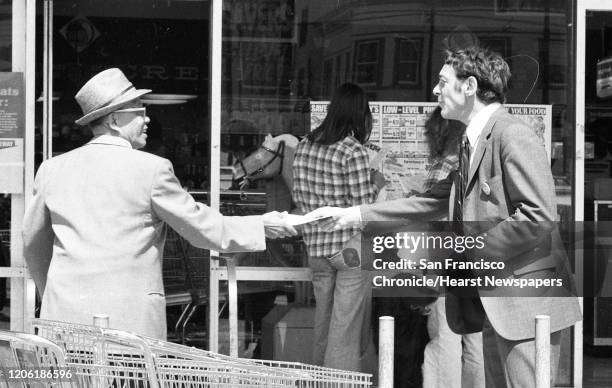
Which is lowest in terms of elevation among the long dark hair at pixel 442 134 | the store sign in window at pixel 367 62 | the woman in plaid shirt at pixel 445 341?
the woman in plaid shirt at pixel 445 341

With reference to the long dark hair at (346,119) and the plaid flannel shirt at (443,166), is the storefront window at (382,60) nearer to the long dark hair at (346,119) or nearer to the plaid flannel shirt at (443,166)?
the long dark hair at (346,119)

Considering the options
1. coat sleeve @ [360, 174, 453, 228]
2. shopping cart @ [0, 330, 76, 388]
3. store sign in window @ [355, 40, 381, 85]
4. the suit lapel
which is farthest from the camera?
store sign in window @ [355, 40, 381, 85]

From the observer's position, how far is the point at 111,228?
4688 millimetres

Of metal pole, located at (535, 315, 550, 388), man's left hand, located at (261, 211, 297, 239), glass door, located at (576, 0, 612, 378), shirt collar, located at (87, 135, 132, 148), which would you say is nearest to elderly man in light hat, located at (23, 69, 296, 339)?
shirt collar, located at (87, 135, 132, 148)

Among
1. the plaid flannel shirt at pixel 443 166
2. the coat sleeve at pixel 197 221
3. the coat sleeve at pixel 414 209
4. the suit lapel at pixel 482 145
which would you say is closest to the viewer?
the suit lapel at pixel 482 145

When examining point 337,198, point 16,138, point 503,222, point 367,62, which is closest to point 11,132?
point 16,138

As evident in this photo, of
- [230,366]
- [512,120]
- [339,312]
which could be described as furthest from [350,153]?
[230,366]

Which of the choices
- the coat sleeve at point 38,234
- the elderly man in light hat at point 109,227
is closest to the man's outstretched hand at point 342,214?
the elderly man in light hat at point 109,227

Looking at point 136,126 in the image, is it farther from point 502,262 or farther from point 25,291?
point 25,291

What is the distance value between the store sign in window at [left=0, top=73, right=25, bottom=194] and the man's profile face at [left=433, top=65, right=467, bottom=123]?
2969mm

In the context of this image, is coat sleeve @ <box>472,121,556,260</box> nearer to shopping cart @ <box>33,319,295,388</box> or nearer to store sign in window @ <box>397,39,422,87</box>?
shopping cart @ <box>33,319,295,388</box>

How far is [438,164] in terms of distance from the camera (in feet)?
20.8

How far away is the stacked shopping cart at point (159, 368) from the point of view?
3.66m

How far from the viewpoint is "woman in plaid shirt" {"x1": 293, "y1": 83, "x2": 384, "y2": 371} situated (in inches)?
254
